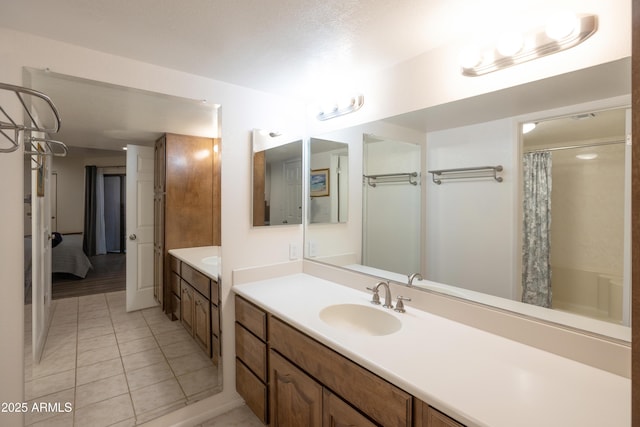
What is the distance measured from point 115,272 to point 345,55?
2.14 meters

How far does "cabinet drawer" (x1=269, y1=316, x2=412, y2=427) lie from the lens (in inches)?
34.7

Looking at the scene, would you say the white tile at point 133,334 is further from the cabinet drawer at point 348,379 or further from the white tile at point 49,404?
the cabinet drawer at point 348,379

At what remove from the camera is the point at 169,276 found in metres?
1.92

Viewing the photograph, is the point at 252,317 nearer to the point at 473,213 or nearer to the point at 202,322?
the point at 202,322

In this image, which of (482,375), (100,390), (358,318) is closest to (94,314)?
(100,390)

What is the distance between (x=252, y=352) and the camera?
1.69 m

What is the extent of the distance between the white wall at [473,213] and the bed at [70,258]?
2127 mm

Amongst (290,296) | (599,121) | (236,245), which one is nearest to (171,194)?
(236,245)

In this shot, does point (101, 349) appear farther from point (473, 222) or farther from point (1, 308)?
point (473, 222)

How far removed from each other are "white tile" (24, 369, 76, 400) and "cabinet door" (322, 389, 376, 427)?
57.0 inches

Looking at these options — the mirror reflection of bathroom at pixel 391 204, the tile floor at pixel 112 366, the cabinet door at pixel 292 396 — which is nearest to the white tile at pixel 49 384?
the tile floor at pixel 112 366

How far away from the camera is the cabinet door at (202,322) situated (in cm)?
193

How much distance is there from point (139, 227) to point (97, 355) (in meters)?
0.82

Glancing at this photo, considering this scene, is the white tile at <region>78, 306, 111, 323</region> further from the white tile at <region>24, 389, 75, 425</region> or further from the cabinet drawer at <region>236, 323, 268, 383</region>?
the cabinet drawer at <region>236, 323, 268, 383</region>
